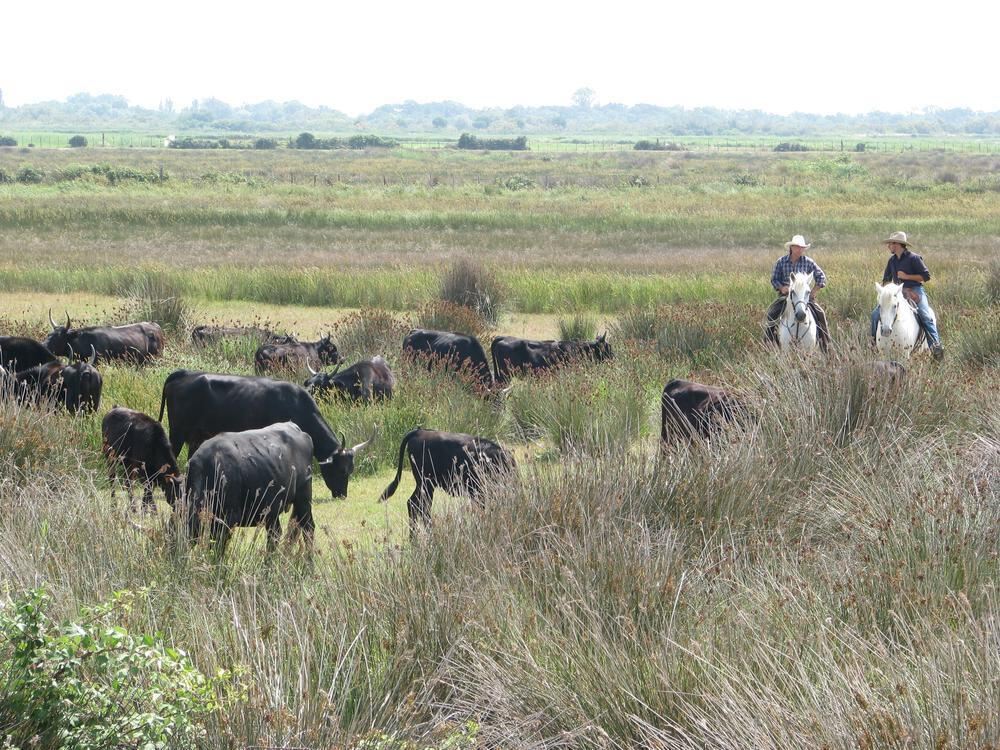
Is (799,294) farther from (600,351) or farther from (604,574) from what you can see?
(604,574)

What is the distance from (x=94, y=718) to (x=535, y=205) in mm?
48762

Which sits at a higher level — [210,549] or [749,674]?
[749,674]

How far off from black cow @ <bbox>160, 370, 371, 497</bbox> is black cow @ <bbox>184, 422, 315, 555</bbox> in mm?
1222

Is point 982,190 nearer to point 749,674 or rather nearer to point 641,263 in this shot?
point 641,263

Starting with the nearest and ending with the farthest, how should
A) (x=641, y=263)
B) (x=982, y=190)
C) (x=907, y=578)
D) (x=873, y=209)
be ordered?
(x=907, y=578), (x=641, y=263), (x=873, y=209), (x=982, y=190)

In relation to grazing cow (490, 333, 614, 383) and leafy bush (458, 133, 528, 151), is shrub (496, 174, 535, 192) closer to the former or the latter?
grazing cow (490, 333, 614, 383)

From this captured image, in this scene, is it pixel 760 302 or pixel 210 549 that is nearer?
pixel 210 549

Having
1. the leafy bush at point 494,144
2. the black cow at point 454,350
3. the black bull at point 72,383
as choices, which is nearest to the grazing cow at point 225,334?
the black cow at point 454,350

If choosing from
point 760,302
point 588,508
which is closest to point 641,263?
point 760,302

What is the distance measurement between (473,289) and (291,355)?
7.25m

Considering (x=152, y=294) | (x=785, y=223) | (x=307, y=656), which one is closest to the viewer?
(x=307, y=656)

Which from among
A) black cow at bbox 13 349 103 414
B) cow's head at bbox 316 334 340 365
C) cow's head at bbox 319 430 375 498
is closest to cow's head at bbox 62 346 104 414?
black cow at bbox 13 349 103 414

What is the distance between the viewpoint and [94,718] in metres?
4.22

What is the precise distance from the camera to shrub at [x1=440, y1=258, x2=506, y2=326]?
20531mm
